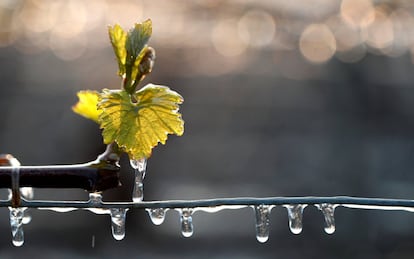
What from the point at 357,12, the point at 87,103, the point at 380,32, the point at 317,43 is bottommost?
the point at 87,103

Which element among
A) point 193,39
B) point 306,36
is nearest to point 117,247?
point 193,39

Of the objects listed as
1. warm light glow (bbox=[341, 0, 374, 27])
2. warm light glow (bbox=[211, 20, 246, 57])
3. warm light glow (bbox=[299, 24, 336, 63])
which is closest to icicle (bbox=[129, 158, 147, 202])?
warm light glow (bbox=[299, 24, 336, 63])

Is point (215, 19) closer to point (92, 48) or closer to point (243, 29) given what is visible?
point (243, 29)

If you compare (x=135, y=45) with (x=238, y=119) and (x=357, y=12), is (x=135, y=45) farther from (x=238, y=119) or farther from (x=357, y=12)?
(x=357, y=12)

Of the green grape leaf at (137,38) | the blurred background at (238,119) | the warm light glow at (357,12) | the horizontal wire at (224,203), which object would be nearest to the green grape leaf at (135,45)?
the green grape leaf at (137,38)

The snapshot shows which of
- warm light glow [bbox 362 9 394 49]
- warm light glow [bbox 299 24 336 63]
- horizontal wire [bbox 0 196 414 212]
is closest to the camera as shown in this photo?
horizontal wire [bbox 0 196 414 212]

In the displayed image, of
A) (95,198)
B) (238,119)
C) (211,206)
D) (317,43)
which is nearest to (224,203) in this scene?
(211,206)

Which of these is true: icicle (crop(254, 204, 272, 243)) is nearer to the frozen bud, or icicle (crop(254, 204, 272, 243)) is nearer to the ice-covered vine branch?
the ice-covered vine branch

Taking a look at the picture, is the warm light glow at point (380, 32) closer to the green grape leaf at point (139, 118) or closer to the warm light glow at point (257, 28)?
the warm light glow at point (257, 28)
